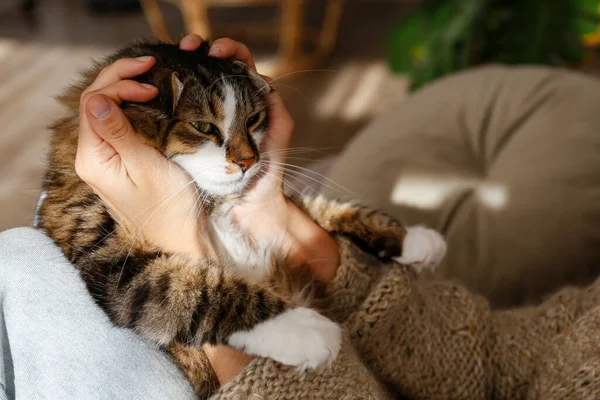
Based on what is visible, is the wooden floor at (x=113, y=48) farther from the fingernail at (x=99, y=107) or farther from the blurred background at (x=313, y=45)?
the fingernail at (x=99, y=107)

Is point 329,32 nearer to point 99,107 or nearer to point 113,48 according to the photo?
point 113,48

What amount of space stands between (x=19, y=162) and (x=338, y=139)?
4.32 ft

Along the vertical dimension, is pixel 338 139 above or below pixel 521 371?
below

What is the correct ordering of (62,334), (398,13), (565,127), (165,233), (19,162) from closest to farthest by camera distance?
1. (62,334)
2. (165,233)
3. (565,127)
4. (19,162)
5. (398,13)

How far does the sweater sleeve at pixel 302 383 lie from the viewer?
2.27 feet

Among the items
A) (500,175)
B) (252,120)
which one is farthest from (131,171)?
(500,175)

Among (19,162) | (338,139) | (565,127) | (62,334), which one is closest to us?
(62,334)

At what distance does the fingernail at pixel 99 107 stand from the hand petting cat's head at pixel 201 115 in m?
0.05

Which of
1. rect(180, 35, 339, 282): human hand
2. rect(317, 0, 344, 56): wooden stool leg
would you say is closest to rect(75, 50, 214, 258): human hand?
rect(180, 35, 339, 282): human hand

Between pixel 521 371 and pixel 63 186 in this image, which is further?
pixel 521 371

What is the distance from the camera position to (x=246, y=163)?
0.80 meters

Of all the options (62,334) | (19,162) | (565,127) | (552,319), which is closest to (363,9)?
(19,162)

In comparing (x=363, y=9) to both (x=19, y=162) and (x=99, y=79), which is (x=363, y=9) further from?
(x=99, y=79)

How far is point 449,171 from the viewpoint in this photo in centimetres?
130
